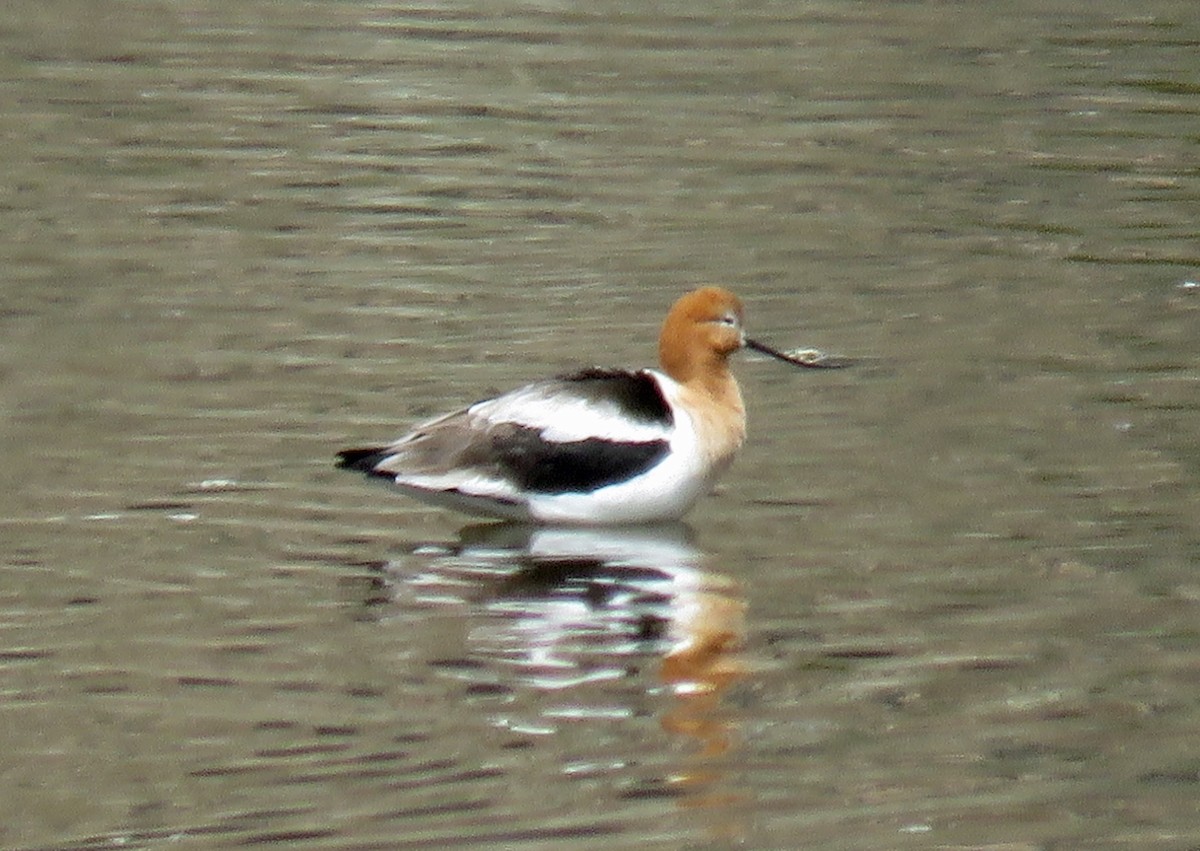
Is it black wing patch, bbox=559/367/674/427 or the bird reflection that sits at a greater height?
black wing patch, bbox=559/367/674/427

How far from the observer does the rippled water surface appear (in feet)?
23.5

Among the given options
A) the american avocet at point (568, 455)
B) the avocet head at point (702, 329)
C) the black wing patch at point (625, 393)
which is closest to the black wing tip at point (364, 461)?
the american avocet at point (568, 455)

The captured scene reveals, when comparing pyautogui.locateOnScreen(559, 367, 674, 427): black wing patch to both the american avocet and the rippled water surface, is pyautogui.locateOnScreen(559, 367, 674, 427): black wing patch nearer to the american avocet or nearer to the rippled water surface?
the american avocet

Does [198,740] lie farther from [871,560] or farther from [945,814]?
[871,560]

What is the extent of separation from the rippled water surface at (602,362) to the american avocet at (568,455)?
6.5 inches

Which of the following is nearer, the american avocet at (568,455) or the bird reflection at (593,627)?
the bird reflection at (593,627)

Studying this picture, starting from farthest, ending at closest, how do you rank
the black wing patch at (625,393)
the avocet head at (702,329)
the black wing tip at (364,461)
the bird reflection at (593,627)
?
the avocet head at (702,329), the black wing patch at (625,393), the black wing tip at (364,461), the bird reflection at (593,627)

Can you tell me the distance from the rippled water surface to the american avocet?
166mm

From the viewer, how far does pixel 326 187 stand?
48.8ft

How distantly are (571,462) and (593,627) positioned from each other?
1167 millimetres

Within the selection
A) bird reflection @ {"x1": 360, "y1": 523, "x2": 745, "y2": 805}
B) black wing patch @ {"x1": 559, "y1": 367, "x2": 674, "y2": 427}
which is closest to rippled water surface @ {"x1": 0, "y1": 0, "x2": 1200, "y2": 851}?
bird reflection @ {"x1": 360, "y1": 523, "x2": 745, "y2": 805}

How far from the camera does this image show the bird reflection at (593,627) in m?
7.56

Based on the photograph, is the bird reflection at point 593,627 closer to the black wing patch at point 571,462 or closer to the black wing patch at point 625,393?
the black wing patch at point 571,462

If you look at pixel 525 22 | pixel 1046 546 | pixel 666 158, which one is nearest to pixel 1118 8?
pixel 525 22
